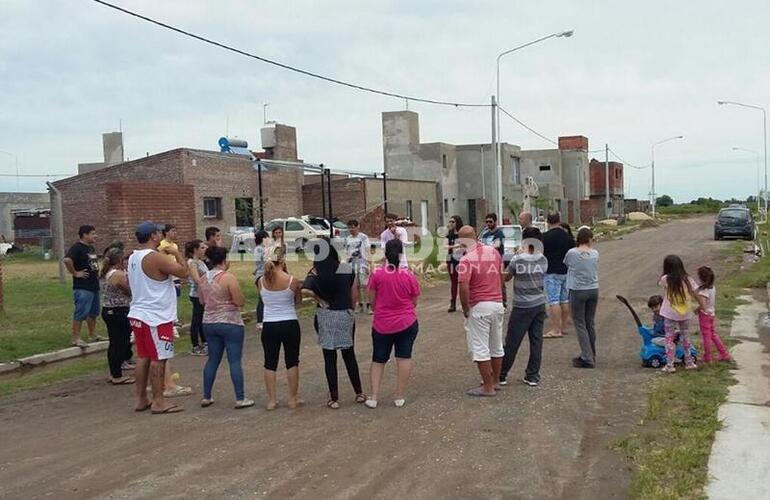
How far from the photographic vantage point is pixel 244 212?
3134 centimetres

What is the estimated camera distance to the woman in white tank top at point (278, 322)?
7.32 meters

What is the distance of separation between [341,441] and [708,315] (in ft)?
15.5


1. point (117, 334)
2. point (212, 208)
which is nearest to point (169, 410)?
point (117, 334)

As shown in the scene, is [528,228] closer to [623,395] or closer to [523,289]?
[523,289]

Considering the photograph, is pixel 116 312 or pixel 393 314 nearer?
pixel 393 314

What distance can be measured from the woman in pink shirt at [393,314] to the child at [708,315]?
139 inches

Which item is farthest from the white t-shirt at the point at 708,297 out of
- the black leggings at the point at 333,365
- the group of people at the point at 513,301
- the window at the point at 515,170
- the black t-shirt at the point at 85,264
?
the window at the point at 515,170

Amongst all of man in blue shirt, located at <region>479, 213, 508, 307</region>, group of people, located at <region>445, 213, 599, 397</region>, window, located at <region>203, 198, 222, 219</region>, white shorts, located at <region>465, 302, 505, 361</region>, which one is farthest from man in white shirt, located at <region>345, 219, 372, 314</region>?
window, located at <region>203, 198, 222, 219</region>

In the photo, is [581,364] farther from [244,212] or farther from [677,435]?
[244,212]

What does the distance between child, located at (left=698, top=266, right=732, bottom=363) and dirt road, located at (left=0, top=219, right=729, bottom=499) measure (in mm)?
805

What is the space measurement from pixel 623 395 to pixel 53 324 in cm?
917

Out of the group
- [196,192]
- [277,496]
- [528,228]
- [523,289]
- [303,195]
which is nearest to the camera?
[277,496]

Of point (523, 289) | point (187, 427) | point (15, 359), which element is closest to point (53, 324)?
point (15, 359)

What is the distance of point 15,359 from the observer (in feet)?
33.2
